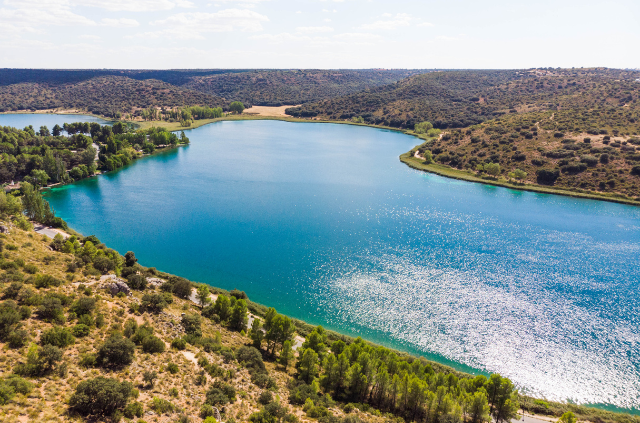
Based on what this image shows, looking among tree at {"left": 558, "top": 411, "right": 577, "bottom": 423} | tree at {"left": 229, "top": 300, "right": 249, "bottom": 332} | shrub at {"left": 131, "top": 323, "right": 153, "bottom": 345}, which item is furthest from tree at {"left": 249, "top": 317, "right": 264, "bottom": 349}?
tree at {"left": 558, "top": 411, "right": 577, "bottom": 423}

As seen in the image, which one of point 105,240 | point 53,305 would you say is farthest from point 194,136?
point 53,305

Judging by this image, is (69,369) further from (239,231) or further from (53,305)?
(239,231)

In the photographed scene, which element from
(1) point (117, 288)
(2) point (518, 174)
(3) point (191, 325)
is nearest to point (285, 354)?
(3) point (191, 325)

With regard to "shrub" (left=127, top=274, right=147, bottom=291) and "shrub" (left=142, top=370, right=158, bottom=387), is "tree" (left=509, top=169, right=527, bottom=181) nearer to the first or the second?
"shrub" (left=127, top=274, right=147, bottom=291)

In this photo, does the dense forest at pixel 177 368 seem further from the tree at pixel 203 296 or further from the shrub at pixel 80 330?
the tree at pixel 203 296

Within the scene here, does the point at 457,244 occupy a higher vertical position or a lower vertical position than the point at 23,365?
lower

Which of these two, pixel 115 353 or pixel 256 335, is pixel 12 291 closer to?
pixel 115 353
